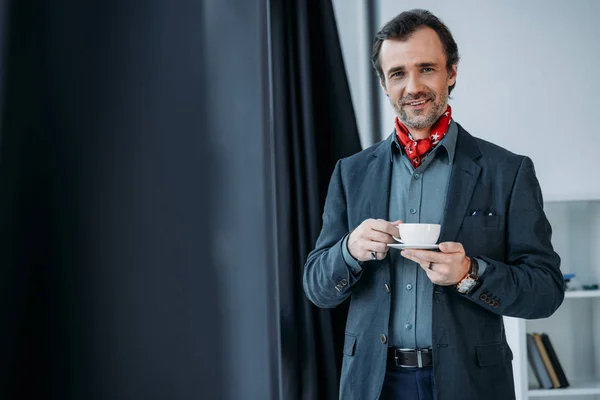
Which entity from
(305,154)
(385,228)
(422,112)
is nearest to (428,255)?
(385,228)

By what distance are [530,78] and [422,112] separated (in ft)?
5.74

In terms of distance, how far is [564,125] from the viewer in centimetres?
293

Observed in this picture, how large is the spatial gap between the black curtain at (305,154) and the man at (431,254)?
3.24ft

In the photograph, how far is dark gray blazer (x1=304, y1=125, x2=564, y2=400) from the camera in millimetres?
1264

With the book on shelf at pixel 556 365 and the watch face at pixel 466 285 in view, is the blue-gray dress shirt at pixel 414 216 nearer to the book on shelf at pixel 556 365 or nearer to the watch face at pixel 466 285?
the watch face at pixel 466 285

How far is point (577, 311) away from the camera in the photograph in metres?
2.80

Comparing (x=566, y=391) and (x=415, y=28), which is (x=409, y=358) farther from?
(x=566, y=391)

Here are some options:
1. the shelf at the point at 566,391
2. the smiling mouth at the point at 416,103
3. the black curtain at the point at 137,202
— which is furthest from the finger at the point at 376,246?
the shelf at the point at 566,391

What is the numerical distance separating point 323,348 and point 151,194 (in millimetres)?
2420

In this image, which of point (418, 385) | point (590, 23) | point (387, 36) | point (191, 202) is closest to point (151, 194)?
point (191, 202)

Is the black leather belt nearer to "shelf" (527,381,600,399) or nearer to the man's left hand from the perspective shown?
the man's left hand

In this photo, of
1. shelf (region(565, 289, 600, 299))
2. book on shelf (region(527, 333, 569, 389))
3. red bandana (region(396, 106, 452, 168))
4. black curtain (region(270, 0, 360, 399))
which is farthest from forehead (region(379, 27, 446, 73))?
book on shelf (region(527, 333, 569, 389))

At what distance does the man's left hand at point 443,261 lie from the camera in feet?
3.80

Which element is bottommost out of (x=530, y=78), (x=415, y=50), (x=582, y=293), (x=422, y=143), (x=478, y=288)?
(x=582, y=293)
